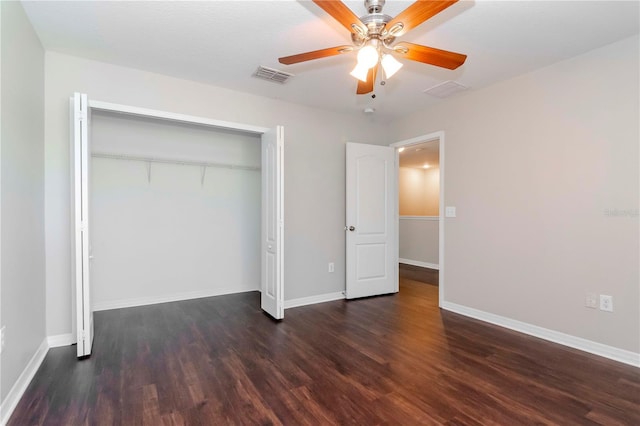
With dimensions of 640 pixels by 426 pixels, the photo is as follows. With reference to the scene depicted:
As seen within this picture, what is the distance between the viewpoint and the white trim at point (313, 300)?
406 centimetres

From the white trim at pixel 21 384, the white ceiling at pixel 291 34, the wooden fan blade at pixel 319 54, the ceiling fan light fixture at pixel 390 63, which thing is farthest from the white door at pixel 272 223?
the white trim at pixel 21 384

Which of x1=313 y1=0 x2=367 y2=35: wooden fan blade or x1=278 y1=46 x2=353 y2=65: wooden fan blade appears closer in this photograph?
x1=313 y1=0 x2=367 y2=35: wooden fan blade

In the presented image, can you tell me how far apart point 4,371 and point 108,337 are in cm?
116

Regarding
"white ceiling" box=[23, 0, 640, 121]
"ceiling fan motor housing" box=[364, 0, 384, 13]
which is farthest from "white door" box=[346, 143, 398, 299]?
"ceiling fan motor housing" box=[364, 0, 384, 13]

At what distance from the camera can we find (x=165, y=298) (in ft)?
13.8

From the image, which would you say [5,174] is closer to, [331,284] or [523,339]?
[331,284]

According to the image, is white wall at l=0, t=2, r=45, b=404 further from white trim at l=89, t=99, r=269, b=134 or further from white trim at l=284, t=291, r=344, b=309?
white trim at l=284, t=291, r=344, b=309

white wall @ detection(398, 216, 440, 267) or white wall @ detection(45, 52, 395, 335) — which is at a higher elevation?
white wall @ detection(45, 52, 395, 335)

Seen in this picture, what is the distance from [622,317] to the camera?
261 centimetres

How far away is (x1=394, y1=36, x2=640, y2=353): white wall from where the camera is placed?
2.62 m

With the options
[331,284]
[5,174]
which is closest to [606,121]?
[331,284]

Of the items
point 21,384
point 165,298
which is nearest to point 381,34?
point 21,384

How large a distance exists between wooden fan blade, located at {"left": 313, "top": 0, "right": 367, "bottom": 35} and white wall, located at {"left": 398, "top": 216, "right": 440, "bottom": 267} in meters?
5.69

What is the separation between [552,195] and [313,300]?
9.48 ft
